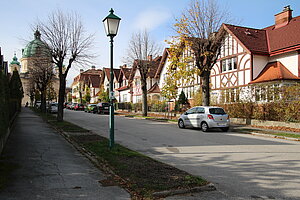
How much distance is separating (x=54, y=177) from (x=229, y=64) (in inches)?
1010

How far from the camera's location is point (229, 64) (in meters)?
29.0

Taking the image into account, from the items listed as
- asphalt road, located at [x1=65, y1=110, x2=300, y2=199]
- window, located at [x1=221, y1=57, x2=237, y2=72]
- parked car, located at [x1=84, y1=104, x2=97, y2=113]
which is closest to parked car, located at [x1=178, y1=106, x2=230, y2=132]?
asphalt road, located at [x1=65, y1=110, x2=300, y2=199]

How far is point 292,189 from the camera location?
5.55 meters

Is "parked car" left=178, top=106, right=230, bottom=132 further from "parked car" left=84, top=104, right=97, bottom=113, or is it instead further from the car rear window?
"parked car" left=84, top=104, right=97, bottom=113

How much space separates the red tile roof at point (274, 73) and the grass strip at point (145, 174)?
778 inches

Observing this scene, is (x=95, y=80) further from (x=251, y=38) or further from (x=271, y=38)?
(x=271, y=38)

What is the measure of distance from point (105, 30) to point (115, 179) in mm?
5414

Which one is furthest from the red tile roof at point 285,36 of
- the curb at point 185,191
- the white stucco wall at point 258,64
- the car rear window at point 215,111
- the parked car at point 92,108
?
the parked car at point 92,108

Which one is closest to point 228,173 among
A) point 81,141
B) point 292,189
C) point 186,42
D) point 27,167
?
point 292,189

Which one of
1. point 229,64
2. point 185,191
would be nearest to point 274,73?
point 229,64

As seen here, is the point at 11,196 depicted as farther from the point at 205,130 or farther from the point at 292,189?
the point at 205,130

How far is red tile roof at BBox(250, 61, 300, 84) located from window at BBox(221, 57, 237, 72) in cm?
298

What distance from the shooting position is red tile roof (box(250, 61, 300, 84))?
23.9m

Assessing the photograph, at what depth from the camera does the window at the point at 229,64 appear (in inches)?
1115
